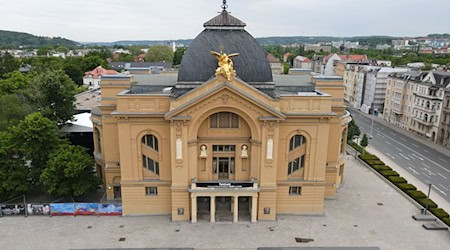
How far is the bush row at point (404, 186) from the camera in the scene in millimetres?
42603

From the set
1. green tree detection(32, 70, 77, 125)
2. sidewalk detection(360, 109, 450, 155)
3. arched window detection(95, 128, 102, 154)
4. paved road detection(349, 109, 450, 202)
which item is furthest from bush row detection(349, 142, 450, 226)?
green tree detection(32, 70, 77, 125)

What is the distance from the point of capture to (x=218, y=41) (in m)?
42.3

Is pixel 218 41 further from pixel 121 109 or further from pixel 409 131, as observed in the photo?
pixel 409 131

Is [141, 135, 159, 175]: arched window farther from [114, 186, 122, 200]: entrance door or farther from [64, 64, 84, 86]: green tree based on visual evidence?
[64, 64, 84, 86]: green tree

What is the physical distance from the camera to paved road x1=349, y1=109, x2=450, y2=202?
56.9 meters

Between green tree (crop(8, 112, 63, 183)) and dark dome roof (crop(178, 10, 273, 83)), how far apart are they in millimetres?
19159

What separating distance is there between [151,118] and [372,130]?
212 ft

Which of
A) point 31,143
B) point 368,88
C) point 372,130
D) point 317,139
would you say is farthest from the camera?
point 368,88

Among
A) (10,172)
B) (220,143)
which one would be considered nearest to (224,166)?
(220,143)

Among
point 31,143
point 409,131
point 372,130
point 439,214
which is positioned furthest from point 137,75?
point 409,131

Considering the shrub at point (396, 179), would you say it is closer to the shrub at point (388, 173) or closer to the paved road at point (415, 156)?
the shrub at point (388, 173)

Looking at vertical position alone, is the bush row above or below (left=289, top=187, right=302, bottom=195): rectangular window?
below

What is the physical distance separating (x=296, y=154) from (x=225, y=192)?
941 cm

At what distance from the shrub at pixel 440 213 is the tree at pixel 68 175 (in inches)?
1625
